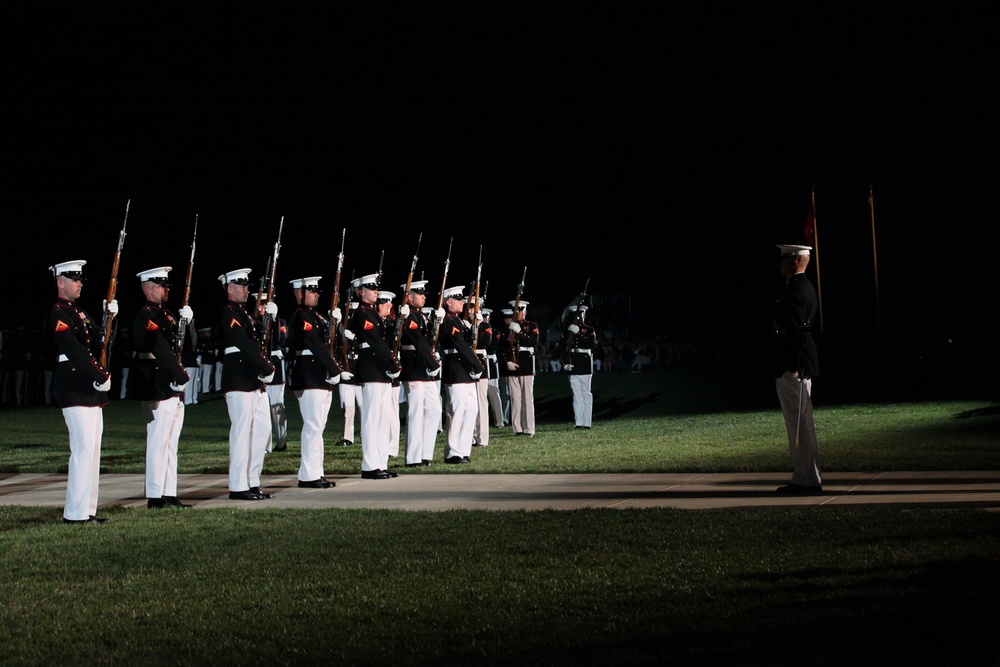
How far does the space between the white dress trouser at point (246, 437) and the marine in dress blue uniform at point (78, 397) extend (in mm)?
1664

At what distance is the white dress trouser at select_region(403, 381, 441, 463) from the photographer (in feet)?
46.8

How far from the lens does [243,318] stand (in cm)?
1166

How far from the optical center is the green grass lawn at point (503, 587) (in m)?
5.30

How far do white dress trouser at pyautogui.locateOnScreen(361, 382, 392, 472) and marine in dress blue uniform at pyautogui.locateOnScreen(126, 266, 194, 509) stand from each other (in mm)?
2478

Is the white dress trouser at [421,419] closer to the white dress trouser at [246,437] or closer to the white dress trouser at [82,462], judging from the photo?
the white dress trouser at [246,437]

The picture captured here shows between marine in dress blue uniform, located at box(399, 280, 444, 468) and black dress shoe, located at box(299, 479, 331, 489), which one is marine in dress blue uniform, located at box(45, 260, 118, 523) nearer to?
black dress shoe, located at box(299, 479, 331, 489)

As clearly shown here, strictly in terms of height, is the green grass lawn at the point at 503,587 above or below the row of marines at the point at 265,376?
below

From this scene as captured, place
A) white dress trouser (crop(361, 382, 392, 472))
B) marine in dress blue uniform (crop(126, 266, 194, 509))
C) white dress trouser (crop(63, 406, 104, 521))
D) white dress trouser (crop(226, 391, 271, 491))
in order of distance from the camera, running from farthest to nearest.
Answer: white dress trouser (crop(361, 382, 392, 472)) < white dress trouser (crop(226, 391, 271, 491)) < marine in dress blue uniform (crop(126, 266, 194, 509)) < white dress trouser (crop(63, 406, 104, 521))

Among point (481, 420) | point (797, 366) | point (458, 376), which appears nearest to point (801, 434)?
point (797, 366)

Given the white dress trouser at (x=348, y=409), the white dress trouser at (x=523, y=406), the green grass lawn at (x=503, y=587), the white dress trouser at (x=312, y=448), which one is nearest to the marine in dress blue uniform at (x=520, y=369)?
the white dress trouser at (x=523, y=406)

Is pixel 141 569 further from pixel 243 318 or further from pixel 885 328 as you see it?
pixel 885 328

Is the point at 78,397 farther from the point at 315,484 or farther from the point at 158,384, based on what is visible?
the point at 315,484

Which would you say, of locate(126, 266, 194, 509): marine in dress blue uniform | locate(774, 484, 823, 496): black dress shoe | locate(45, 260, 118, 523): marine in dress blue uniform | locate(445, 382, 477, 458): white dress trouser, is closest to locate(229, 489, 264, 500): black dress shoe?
locate(126, 266, 194, 509): marine in dress blue uniform

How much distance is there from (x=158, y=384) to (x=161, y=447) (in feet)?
1.97
